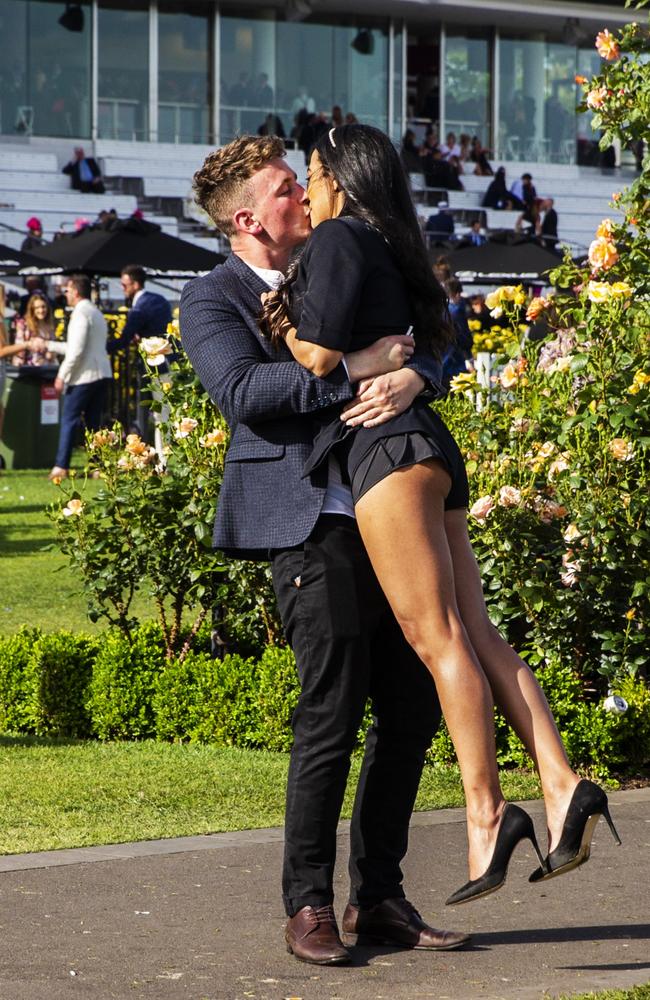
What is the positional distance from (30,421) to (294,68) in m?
26.9

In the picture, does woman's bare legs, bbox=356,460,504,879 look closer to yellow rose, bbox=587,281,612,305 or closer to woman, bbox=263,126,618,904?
woman, bbox=263,126,618,904

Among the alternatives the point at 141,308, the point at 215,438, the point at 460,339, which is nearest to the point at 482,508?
the point at 215,438

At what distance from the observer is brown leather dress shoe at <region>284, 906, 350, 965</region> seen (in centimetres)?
367

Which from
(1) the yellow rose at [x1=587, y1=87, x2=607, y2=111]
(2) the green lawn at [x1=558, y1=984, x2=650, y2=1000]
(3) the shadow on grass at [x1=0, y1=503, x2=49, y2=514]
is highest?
(1) the yellow rose at [x1=587, y1=87, x2=607, y2=111]

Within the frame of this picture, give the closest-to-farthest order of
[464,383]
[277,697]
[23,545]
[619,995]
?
[619,995], [277,697], [464,383], [23,545]

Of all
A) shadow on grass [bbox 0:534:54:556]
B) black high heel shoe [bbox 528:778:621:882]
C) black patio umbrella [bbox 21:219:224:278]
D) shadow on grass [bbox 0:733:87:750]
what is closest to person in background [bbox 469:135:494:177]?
black patio umbrella [bbox 21:219:224:278]

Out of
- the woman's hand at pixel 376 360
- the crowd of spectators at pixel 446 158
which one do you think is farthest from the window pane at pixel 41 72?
the woman's hand at pixel 376 360

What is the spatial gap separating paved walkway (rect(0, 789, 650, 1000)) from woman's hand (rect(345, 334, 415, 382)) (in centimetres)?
131

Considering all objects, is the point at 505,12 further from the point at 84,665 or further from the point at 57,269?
the point at 84,665

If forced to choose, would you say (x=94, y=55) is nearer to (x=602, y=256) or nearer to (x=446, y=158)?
(x=446, y=158)

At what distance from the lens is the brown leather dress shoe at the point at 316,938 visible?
367 centimetres

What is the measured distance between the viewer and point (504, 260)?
23078mm

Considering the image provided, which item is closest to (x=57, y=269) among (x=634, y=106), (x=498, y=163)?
(x=634, y=106)

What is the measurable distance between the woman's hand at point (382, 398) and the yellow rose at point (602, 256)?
123 inches
